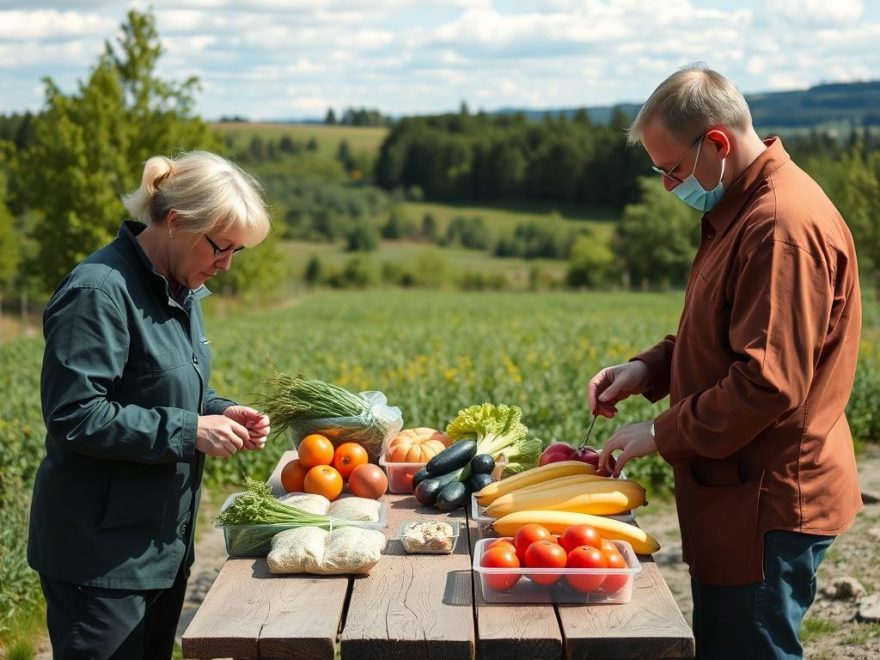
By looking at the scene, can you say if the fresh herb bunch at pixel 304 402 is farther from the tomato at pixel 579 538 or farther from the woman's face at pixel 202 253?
the tomato at pixel 579 538

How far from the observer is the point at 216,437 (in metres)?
3.29

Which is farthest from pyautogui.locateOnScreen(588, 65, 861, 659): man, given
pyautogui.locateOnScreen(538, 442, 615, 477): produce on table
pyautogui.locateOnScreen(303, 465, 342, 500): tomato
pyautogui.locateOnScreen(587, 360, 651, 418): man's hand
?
pyautogui.locateOnScreen(303, 465, 342, 500): tomato

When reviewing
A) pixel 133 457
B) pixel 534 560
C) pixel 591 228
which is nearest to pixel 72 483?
pixel 133 457

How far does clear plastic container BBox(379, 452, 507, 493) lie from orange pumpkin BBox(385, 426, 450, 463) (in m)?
0.05

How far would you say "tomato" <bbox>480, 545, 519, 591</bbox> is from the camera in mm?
2975

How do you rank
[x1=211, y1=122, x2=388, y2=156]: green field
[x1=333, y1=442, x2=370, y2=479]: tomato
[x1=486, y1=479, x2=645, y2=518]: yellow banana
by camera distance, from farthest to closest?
[x1=211, y1=122, x2=388, y2=156]: green field → [x1=333, y1=442, x2=370, y2=479]: tomato → [x1=486, y1=479, x2=645, y2=518]: yellow banana

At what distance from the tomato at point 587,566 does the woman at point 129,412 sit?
113 centimetres

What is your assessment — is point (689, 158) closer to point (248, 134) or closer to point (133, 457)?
point (133, 457)

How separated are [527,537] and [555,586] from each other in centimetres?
18

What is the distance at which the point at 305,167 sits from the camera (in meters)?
121

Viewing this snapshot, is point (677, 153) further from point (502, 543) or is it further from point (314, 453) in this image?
point (314, 453)

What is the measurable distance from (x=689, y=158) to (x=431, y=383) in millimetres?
8461

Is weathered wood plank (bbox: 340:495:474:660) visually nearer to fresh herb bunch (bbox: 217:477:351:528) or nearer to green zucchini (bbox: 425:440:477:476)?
fresh herb bunch (bbox: 217:477:351:528)

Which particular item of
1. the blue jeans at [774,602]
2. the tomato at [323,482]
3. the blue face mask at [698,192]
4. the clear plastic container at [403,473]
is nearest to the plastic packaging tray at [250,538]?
the tomato at [323,482]
